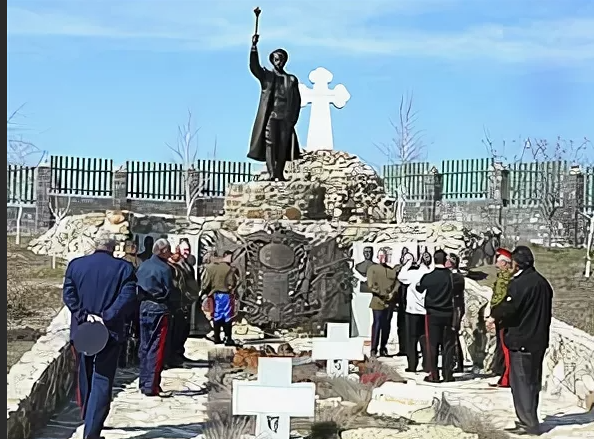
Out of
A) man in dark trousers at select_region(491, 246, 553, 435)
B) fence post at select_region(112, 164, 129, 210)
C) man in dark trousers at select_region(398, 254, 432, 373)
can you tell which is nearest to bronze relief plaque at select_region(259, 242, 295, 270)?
man in dark trousers at select_region(398, 254, 432, 373)

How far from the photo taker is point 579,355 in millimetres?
7738

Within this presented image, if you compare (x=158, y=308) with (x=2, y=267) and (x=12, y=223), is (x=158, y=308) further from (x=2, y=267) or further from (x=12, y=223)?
(x=12, y=223)

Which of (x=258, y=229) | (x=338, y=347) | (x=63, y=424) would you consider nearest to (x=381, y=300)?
(x=258, y=229)

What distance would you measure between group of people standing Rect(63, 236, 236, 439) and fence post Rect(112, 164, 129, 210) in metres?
4.41

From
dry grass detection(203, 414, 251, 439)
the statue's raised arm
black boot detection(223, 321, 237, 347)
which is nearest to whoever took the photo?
dry grass detection(203, 414, 251, 439)

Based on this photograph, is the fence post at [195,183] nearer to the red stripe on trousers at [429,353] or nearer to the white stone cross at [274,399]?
the red stripe on trousers at [429,353]

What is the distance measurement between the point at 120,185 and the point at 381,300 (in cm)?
610

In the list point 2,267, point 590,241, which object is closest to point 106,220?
point 2,267

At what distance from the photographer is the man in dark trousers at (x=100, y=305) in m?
5.70

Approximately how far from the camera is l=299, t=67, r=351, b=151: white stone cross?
37.7 feet

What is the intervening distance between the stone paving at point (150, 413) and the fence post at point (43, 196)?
5728mm

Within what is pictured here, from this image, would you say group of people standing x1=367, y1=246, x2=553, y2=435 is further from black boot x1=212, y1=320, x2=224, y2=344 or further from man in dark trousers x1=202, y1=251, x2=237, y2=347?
black boot x1=212, y1=320, x2=224, y2=344

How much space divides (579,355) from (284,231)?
11.0 ft

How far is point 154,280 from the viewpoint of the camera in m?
7.34
